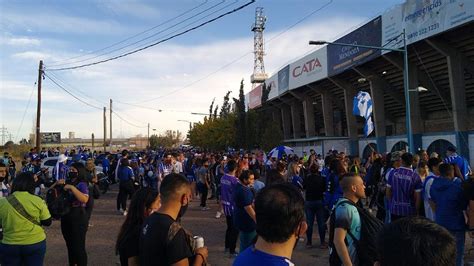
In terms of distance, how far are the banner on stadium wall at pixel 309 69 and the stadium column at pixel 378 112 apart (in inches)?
169

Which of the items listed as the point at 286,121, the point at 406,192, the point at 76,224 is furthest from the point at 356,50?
the point at 286,121

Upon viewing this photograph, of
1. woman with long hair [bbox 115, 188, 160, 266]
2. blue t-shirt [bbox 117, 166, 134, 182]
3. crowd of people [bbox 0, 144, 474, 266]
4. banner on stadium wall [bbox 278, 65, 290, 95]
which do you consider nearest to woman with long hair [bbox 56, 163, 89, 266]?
crowd of people [bbox 0, 144, 474, 266]

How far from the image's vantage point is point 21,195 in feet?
17.0

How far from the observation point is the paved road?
27.7 feet

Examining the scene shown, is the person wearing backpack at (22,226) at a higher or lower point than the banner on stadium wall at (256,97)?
lower

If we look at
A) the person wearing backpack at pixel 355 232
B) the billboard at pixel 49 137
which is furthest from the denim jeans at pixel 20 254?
the billboard at pixel 49 137

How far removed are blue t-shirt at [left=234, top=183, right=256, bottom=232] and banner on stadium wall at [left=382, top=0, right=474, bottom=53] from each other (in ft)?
57.0

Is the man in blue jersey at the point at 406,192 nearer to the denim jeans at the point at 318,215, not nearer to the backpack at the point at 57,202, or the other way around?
the denim jeans at the point at 318,215

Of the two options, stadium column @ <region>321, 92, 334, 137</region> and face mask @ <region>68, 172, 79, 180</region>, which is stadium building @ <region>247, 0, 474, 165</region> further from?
face mask @ <region>68, 172, 79, 180</region>

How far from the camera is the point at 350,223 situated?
13.5 feet

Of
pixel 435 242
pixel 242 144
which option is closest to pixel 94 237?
pixel 435 242

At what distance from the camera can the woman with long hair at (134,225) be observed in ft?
12.5

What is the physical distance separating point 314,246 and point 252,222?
9.29 feet

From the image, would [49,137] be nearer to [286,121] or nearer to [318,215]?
[286,121]
